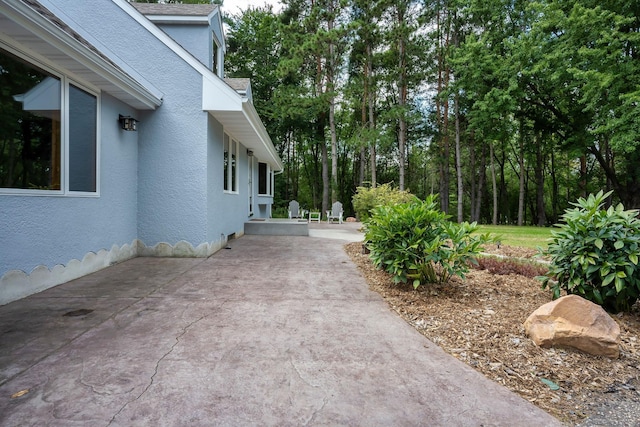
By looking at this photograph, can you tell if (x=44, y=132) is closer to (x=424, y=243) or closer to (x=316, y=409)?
(x=316, y=409)

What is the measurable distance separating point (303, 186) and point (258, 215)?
1667 centimetres

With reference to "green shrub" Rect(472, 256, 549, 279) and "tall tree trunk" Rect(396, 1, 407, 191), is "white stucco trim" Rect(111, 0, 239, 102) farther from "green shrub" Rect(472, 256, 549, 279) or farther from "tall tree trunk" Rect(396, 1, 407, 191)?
"tall tree trunk" Rect(396, 1, 407, 191)

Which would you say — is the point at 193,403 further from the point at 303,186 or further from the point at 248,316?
the point at 303,186

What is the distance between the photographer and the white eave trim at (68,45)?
286 centimetres

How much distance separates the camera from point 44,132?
402cm

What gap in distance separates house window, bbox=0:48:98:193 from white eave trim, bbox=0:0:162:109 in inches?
18.9

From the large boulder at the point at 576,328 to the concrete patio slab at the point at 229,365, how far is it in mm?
887

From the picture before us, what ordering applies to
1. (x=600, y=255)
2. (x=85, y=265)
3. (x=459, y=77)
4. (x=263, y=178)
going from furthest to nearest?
1. (x=459, y=77)
2. (x=263, y=178)
3. (x=85, y=265)
4. (x=600, y=255)

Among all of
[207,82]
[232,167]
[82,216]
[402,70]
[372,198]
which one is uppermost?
[402,70]

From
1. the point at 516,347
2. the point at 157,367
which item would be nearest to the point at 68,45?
the point at 157,367

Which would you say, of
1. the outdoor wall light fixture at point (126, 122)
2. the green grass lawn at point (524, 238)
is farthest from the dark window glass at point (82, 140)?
the green grass lawn at point (524, 238)

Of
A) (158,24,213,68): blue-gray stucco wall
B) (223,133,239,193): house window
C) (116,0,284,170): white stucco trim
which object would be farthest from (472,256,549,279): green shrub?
(158,24,213,68): blue-gray stucco wall

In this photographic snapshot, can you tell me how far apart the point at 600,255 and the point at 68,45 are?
20.3 feet

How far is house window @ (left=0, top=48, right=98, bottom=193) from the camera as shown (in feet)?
11.7
